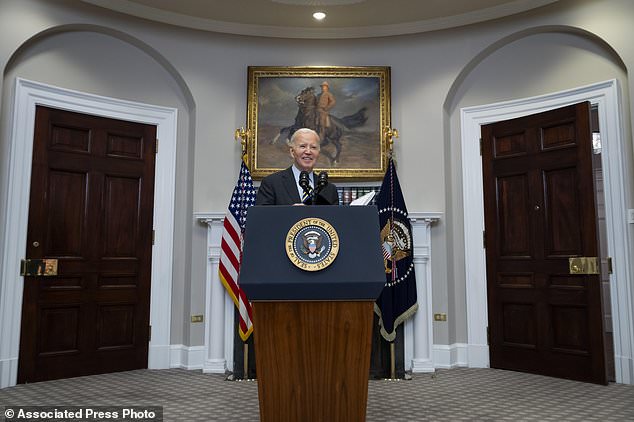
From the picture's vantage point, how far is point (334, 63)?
5910 millimetres

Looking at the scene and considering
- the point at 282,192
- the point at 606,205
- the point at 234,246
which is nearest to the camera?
the point at 282,192

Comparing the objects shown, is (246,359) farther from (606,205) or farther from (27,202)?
Answer: (606,205)

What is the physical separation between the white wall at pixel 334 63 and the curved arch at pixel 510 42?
2cm

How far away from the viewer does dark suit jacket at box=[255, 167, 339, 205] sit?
126 inches

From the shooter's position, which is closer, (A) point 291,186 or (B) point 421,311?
(A) point 291,186

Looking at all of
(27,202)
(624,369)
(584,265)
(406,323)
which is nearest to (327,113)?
(406,323)

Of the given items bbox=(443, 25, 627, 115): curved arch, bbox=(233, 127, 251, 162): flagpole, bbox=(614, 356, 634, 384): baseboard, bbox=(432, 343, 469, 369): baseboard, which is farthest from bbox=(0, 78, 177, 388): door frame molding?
bbox=(614, 356, 634, 384): baseboard

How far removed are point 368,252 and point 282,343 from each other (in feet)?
1.95

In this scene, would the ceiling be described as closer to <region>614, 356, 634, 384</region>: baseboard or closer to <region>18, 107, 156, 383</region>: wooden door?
<region>18, 107, 156, 383</region>: wooden door

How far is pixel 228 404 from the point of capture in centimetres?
385

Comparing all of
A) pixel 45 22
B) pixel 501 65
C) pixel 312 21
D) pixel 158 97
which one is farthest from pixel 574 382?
pixel 45 22

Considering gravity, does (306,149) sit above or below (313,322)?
above

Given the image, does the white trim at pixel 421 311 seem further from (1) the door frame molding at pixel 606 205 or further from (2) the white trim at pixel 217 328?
(2) the white trim at pixel 217 328

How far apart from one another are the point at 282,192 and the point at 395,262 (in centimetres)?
219
